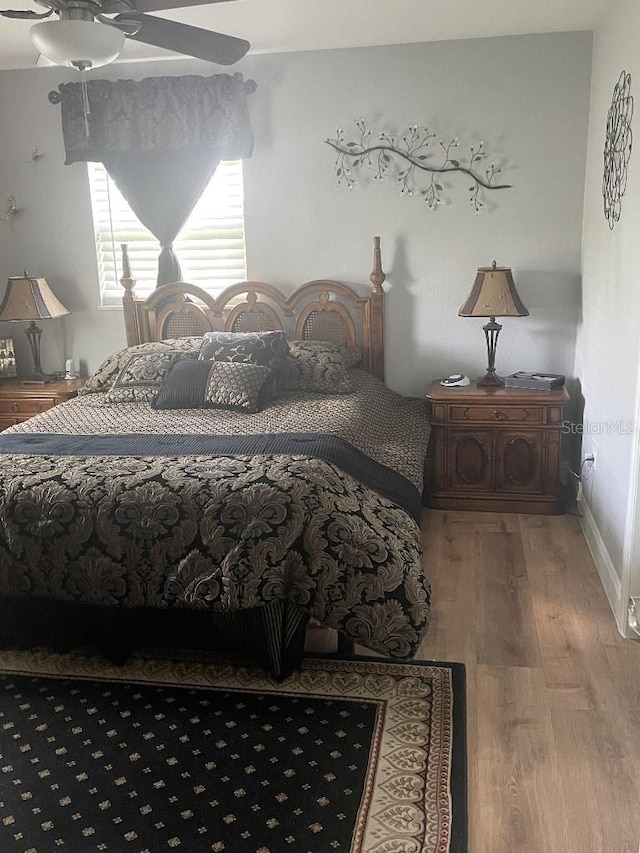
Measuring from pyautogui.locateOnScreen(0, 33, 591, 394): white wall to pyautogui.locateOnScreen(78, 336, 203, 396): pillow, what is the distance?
62 centimetres

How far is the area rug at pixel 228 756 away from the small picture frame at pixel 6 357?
96.3 inches

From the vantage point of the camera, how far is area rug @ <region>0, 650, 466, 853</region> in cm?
188

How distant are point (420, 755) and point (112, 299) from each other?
345 centimetres

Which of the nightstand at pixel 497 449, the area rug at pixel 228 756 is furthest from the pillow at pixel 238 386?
the area rug at pixel 228 756

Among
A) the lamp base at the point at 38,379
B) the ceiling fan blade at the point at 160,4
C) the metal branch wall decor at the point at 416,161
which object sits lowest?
the lamp base at the point at 38,379

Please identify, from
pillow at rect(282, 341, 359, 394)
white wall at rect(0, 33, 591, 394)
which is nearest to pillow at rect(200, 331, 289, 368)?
pillow at rect(282, 341, 359, 394)

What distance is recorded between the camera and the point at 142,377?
157 inches

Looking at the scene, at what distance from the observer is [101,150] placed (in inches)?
173

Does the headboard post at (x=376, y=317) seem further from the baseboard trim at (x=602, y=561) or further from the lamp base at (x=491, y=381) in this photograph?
the baseboard trim at (x=602, y=561)

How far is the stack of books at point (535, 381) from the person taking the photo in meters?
3.92

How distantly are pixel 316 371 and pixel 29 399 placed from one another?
5.60ft

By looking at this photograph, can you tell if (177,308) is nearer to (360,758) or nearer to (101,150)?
(101,150)

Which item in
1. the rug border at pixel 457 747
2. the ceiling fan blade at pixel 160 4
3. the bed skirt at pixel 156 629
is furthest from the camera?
the bed skirt at pixel 156 629

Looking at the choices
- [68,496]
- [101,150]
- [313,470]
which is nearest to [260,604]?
[313,470]
